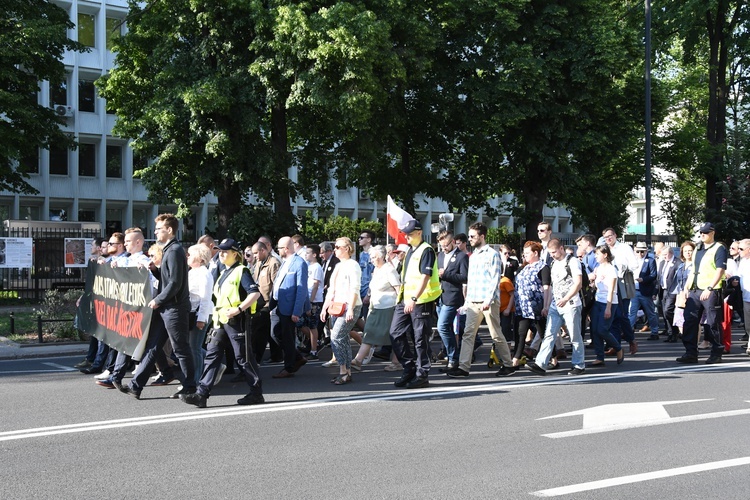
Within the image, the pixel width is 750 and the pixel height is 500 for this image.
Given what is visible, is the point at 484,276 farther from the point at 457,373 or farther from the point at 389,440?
the point at 389,440

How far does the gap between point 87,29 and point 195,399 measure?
41.9 metres

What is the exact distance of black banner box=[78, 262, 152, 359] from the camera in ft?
30.8

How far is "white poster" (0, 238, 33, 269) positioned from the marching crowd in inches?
463

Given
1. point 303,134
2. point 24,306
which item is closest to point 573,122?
point 303,134

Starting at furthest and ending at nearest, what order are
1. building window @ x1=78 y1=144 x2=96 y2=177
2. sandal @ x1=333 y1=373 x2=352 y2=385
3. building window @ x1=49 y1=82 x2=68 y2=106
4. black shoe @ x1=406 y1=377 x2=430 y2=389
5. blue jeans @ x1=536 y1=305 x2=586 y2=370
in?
building window @ x1=78 y1=144 x2=96 y2=177, building window @ x1=49 y1=82 x2=68 y2=106, blue jeans @ x1=536 y1=305 x2=586 y2=370, sandal @ x1=333 y1=373 x2=352 y2=385, black shoe @ x1=406 y1=377 x2=430 y2=389

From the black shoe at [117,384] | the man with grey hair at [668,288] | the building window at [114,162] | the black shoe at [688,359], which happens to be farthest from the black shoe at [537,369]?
the building window at [114,162]

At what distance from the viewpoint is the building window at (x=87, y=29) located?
45688 mm

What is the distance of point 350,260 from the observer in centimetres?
1069

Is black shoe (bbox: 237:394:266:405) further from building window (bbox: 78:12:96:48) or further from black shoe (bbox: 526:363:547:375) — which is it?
building window (bbox: 78:12:96:48)

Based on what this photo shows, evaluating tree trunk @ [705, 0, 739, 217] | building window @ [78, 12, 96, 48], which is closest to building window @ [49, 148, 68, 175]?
building window @ [78, 12, 96, 48]

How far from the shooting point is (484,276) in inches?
418

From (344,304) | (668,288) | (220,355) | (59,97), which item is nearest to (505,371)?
(344,304)

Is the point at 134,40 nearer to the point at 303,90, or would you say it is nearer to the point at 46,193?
the point at 303,90

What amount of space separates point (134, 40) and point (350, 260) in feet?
61.9
